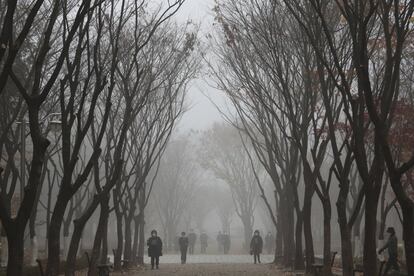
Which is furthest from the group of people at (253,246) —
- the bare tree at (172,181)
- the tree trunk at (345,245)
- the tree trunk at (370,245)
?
the bare tree at (172,181)

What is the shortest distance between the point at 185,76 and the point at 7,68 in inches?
551

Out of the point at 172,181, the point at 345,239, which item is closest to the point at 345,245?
the point at 345,239

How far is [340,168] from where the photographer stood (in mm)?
15539

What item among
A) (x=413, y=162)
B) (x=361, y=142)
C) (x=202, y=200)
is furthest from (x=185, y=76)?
(x=202, y=200)

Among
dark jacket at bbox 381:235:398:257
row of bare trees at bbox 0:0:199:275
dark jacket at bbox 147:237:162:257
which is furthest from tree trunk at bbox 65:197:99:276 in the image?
dark jacket at bbox 147:237:162:257

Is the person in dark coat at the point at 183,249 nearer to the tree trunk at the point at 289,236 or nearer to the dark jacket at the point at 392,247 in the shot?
the tree trunk at the point at 289,236

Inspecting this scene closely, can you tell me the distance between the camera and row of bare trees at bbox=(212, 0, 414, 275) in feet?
36.9

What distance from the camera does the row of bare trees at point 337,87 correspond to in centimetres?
1126

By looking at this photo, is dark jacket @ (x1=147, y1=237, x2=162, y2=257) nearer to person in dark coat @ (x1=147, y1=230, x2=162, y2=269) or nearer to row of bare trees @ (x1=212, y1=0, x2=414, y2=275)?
person in dark coat @ (x1=147, y1=230, x2=162, y2=269)

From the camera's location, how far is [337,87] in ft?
41.0

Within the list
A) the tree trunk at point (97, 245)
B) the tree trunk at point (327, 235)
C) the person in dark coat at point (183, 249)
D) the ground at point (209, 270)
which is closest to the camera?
the tree trunk at point (327, 235)

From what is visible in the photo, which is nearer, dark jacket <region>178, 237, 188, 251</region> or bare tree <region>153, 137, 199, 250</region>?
dark jacket <region>178, 237, 188, 251</region>

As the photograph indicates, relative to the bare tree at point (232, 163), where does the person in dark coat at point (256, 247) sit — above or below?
below

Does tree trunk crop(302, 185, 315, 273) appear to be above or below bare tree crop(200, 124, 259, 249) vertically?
below
